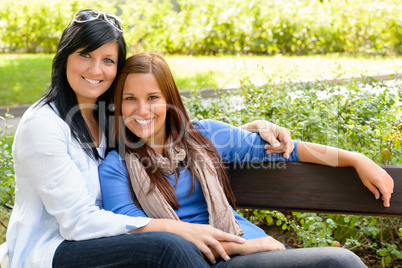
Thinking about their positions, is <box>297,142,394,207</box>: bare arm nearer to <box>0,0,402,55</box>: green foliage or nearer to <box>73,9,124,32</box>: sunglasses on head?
<box>73,9,124,32</box>: sunglasses on head

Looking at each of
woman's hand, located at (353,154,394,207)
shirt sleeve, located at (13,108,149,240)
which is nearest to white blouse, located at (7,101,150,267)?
shirt sleeve, located at (13,108,149,240)

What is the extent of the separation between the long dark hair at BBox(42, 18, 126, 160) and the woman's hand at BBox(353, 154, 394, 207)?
4.38 feet

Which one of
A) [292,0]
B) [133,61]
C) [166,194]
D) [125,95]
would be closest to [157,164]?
[166,194]

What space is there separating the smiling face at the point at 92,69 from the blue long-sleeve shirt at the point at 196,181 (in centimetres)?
35

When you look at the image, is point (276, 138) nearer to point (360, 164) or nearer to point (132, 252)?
point (360, 164)

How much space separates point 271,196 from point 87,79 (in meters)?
1.17

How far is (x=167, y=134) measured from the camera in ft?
8.68

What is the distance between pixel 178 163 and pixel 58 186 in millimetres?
653

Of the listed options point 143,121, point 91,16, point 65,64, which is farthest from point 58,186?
point 91,16

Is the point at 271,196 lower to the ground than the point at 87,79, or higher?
lower

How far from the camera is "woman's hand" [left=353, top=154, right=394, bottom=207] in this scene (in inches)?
92.1

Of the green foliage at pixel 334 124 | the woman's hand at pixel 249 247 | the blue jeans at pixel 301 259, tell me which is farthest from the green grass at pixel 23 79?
the blue jeans at pixel 301 259

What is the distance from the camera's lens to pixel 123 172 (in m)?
2.39

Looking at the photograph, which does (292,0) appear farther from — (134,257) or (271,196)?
(134,257)
